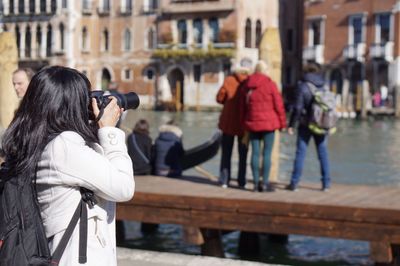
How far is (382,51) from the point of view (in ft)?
99.5

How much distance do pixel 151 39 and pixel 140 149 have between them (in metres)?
30.1

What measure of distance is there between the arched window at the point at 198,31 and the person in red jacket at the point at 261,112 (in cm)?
2932

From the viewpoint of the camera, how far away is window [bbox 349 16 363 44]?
31.3 m

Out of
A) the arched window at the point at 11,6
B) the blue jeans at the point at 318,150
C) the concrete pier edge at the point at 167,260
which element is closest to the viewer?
the concrete pier edge at the point at 167,260

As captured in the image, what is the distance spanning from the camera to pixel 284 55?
3597cm

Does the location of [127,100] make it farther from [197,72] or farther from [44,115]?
[197,72]

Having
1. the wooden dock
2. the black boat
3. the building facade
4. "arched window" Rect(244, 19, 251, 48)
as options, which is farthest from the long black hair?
"arched window" Rect(244, 19, 251, 48)

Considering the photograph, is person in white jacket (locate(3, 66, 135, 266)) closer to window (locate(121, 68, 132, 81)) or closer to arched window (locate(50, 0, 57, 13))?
window (locate(121, 68, 132, 81))

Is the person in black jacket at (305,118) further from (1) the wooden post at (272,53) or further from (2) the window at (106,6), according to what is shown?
(2) the window at (106,6)

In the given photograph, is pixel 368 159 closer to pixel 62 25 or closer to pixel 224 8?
pixel 224 8

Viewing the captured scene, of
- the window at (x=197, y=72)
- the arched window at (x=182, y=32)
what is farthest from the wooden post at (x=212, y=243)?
the arched window at (x=182, y=32)

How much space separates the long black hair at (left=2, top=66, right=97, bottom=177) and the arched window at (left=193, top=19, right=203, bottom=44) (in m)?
33.2

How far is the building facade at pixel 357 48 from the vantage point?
30188mm

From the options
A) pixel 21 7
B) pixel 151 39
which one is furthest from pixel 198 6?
pixel 21 7
